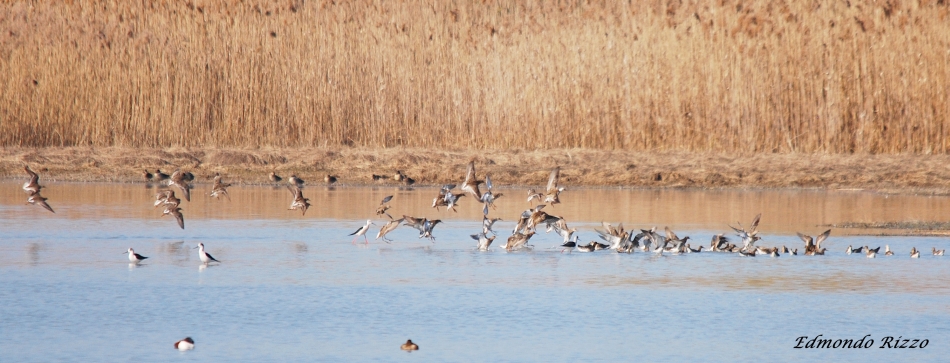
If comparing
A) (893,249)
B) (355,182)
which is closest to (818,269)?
(893,249)

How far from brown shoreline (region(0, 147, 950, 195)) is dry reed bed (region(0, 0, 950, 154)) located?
517 mm

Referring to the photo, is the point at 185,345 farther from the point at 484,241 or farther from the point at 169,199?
Result: the point at 169,199

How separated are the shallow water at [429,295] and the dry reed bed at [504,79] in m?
5.48

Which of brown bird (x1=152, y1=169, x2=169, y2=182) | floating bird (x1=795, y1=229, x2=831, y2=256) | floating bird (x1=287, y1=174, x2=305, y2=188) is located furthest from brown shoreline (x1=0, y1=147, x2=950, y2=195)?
floating bird (x1=795, y1=229, x2=831, y2=256)

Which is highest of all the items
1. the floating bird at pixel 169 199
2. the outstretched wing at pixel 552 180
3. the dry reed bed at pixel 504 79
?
the dry reed bed at pixel 504 79

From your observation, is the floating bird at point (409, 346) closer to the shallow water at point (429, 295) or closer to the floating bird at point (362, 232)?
the shallow water at point (429, 295)

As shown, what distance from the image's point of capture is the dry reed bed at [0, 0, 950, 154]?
1606 centimetres

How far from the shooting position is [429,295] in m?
6.70

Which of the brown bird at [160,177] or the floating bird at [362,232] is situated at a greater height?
the brown bird at [160,177]

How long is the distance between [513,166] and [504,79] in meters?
1.87

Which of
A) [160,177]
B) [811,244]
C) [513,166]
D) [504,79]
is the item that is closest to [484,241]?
[811,244]

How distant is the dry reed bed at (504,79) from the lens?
16.1m

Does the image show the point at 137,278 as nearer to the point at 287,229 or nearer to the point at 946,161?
the point at 287,229

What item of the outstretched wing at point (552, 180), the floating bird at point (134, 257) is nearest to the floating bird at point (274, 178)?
the outstretched wing at point (552, 180)
